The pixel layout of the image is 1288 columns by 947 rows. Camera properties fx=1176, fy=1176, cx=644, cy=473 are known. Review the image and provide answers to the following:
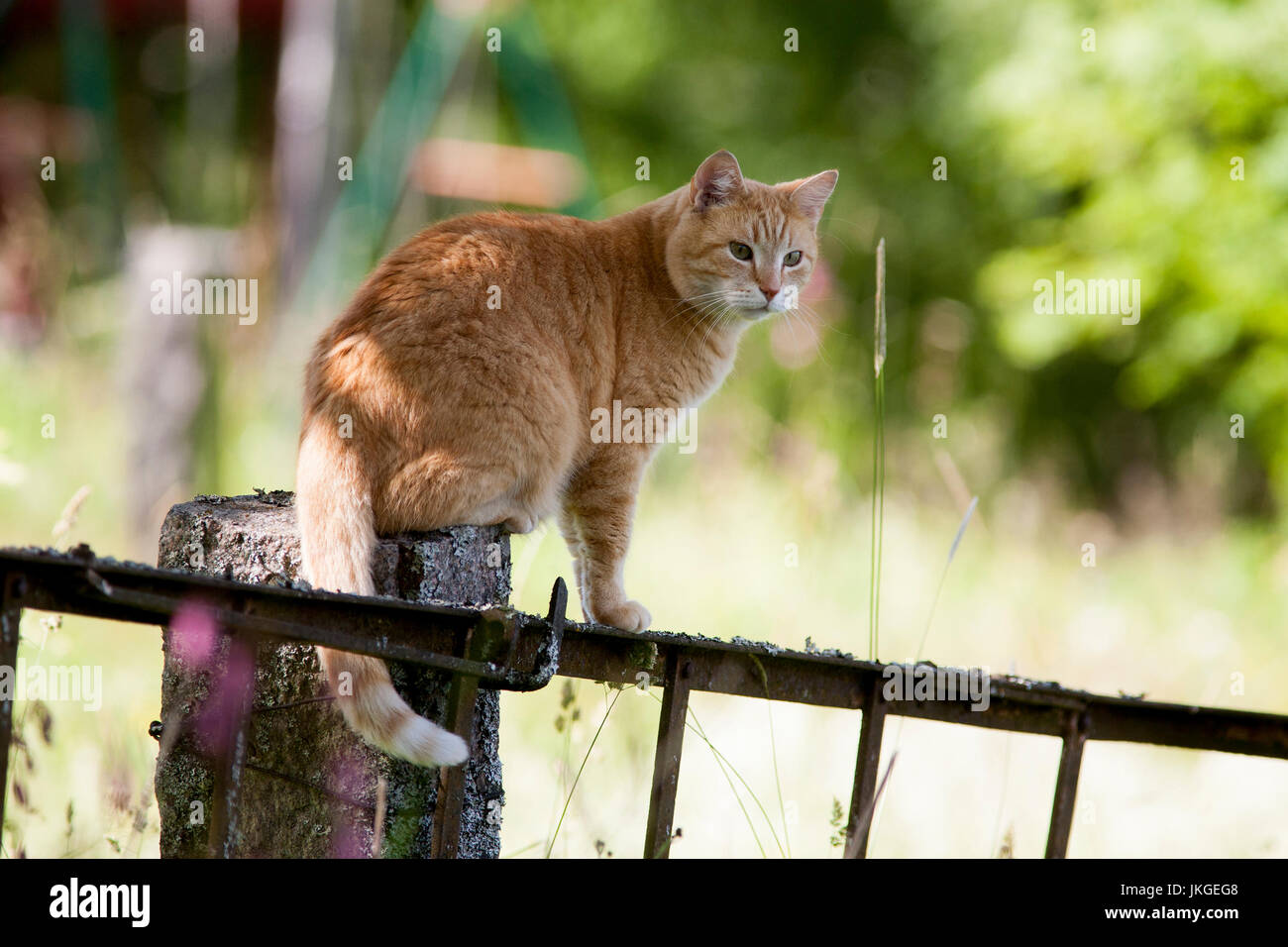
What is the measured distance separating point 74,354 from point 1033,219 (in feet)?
18.8

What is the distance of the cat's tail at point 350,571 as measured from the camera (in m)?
1.52

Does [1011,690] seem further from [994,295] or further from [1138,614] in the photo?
[994,295]

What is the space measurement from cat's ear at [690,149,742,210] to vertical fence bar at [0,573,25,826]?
1957 millimetres

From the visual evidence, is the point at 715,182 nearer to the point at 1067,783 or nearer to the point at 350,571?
the point at 350,571

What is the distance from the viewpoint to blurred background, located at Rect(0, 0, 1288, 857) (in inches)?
140

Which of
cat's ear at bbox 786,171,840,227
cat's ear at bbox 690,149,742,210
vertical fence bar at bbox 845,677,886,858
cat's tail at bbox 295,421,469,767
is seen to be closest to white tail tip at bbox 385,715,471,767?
cat's tail at bbox 295,421,469,767

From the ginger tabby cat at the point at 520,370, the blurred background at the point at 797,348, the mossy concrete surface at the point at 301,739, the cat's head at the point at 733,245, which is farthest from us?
the blurred background at the point at 797,348

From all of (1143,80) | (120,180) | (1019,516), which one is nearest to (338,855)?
(1019,516)

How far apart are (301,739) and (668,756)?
1.74 ft

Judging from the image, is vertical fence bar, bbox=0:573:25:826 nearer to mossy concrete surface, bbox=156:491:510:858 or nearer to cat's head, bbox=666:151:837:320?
mossy concrete surface, bbox=156:491:510:858

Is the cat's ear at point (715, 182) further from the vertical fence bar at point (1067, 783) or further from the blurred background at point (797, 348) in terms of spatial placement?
the vertical fence bar at point (1067, 783)

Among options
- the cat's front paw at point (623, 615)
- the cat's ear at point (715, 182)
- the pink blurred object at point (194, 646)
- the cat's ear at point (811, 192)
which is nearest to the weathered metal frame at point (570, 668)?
the pink blurred object at point (194, 646)

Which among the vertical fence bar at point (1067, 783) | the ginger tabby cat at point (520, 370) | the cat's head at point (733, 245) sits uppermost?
the cat's head at point (733, 245)
